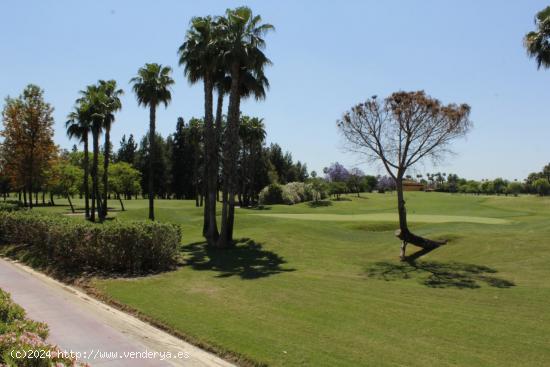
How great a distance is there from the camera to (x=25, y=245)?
78.6 ft

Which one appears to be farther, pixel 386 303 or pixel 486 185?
pixel 486 185

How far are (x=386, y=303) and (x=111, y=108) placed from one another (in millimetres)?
34461

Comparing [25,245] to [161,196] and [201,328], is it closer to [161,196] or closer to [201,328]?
[201,328]

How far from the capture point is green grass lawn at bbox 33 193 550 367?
8.48m

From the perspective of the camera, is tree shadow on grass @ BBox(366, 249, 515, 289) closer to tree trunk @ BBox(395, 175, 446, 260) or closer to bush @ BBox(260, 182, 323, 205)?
tree trunk @ BBox(395, 175, 446, 260)

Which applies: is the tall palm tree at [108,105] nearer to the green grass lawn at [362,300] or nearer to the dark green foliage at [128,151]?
the green grass lawn at [362,300]

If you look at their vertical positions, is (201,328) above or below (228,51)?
below

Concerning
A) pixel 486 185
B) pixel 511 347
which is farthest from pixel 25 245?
pixel 486 185

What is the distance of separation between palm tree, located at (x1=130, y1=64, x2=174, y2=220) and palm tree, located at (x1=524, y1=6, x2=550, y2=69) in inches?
947

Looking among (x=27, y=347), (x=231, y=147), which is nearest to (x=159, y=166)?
(x=231, y=147)

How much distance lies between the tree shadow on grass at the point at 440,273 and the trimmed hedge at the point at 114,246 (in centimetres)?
825

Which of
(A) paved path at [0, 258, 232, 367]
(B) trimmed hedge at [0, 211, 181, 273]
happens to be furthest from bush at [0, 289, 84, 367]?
(B) trimmed hedge at [0, 211, 181, 273]

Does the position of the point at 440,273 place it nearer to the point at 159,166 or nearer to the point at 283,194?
the point at 283,194

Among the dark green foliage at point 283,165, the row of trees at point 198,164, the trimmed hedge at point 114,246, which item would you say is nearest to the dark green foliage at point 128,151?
the row of trees at point 198,164
